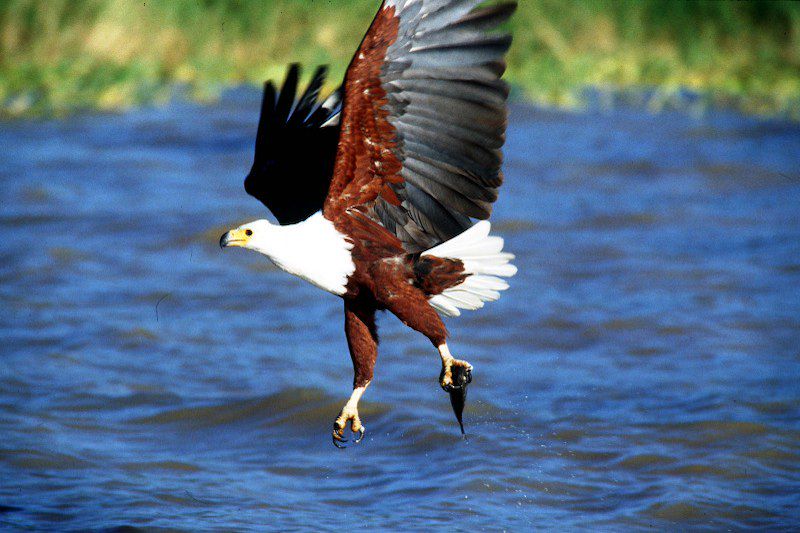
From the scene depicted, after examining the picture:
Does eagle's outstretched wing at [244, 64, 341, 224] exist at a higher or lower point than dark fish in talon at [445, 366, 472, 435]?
higher

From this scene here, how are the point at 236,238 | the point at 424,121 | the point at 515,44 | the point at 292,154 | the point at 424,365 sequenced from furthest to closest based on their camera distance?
the point at 515,44, the point at 424,365, the point at 292,154, the point at 424,121, the point at 236,238

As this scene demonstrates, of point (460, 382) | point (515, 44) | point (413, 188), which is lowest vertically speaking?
point (460, 382)

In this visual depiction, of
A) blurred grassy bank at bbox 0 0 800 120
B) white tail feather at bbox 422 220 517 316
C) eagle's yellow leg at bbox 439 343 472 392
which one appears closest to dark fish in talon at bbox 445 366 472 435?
eagle's yellow leg at bbox 439 343 472 392

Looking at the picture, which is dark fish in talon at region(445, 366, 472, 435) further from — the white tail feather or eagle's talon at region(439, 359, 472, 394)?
the white tail feather

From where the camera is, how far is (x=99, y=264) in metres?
7.82

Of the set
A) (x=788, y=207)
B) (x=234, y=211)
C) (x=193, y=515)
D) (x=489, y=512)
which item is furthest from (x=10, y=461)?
(x=788, y=207)

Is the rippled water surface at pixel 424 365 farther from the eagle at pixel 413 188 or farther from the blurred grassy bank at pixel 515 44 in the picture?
the blurred grassy bank at pixel 515 44

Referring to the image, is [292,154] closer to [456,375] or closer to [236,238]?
[236,238]

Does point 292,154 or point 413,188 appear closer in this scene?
point 413,188

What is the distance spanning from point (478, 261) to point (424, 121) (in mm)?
481

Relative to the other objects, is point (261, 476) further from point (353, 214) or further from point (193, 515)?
point (353, 214)

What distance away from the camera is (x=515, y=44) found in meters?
11.5

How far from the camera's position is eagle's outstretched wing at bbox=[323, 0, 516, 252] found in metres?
3.88

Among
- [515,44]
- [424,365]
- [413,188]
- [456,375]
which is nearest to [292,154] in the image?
[413,188]
